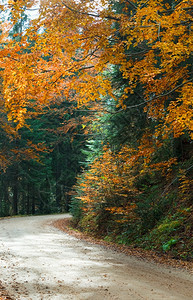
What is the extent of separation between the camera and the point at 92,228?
1356 cm

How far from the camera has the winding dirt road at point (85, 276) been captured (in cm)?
459

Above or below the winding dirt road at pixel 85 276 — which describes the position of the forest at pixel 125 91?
above

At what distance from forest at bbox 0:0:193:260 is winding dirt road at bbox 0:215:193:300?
6.28 feet

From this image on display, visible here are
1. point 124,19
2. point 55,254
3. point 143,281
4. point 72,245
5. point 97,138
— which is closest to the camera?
point 143,281

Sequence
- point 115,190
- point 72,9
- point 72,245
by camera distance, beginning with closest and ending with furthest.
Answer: point 72,9
point 72,245
point 115,190

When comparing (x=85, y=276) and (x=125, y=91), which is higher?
(x=125, y=91)

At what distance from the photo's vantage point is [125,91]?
7887mm

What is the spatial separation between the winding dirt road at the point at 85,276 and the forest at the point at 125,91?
75.4 inches

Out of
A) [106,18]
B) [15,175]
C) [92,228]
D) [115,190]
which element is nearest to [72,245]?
[115,190]

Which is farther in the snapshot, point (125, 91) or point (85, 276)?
point (125, 91)

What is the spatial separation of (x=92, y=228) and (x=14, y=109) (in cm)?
825

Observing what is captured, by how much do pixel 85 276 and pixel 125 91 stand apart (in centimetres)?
453

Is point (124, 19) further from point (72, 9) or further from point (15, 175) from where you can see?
point (15, 175)

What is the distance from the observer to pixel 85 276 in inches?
219
